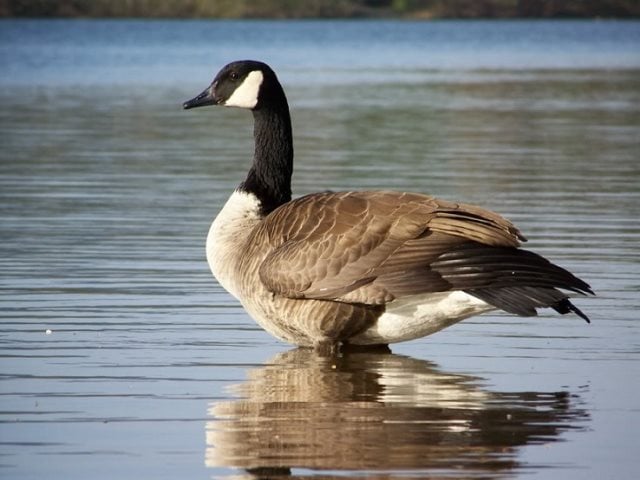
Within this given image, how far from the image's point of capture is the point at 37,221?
13.9m

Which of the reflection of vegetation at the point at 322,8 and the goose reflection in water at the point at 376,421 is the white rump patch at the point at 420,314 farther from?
the reflection of vegetation at the point at 322,8

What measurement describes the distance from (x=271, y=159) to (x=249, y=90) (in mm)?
473

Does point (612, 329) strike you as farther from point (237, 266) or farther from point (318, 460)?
point (318, 460)

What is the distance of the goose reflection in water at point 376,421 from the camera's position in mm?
6016

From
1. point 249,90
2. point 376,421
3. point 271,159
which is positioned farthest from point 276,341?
point 376,421

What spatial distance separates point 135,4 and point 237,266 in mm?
112298

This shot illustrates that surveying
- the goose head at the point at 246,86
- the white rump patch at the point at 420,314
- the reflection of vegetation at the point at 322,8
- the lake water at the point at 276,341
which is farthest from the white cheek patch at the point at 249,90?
the reflection of vegetation at the point at 322,8

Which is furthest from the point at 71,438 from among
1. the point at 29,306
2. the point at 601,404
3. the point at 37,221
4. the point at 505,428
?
the point at 37,221

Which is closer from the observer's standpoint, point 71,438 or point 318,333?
point 71,438

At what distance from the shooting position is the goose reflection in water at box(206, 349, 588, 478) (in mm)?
6016

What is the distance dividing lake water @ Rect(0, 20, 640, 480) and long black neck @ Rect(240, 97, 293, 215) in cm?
87

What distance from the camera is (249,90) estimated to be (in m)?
9.39

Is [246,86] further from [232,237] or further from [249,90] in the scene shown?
[232,237]

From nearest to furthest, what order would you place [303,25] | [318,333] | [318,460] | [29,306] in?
[318,460], [318,333], [29,306], [303,25]
